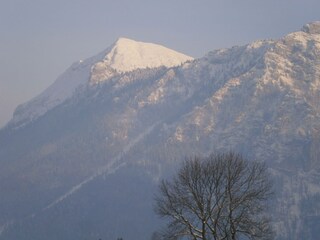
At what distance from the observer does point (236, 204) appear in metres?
68.0

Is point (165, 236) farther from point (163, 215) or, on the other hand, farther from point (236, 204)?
point (236, 204)

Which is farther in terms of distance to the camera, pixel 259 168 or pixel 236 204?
pixel 259 168

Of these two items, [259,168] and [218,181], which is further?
[259,168]

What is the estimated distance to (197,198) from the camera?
67938 mm

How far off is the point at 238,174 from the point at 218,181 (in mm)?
1875

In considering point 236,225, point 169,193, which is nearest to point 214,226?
point 236,225

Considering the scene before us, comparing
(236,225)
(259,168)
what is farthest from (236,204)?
(259,168)

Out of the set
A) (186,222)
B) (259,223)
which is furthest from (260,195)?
(186,222)

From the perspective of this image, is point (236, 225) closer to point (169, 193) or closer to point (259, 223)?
point (259, 223)

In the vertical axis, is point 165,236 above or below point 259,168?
below

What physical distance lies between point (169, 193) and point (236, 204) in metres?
8.04

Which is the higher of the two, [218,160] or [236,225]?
[218,160]

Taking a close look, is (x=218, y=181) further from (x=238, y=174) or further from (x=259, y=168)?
(x=259, y=168)

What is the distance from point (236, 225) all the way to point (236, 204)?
69.5 inches
